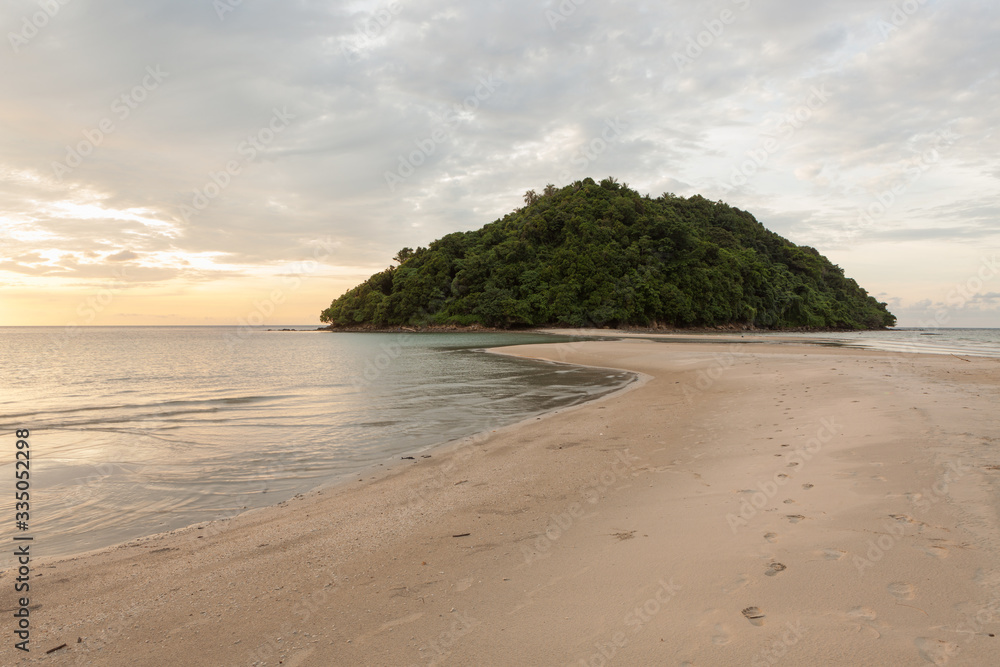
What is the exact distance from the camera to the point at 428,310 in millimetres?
99125

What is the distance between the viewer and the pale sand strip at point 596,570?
2.76 metres

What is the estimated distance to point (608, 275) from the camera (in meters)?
84.9

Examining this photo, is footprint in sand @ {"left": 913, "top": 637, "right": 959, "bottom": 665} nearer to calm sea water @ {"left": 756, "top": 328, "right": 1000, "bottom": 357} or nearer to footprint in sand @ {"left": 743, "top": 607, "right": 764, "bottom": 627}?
footprint in sand @ {"left": 743, "top": 607, "right": 764, "bottom": 627}

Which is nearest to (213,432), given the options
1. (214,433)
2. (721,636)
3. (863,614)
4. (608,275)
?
(214,433)

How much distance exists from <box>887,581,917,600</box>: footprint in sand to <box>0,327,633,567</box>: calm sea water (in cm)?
643

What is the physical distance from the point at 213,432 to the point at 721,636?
1115 cm

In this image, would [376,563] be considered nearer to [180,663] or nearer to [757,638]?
[180,663]

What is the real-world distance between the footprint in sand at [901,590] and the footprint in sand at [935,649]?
0.45 m

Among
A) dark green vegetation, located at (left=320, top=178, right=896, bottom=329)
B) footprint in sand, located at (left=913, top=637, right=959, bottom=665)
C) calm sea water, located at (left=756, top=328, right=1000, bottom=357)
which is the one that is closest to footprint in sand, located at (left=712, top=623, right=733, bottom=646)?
footprint in sand, located at (left=913, top=637, right=959, bottom=665)

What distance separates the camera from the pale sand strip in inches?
109

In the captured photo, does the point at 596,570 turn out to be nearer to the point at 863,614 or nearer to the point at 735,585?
the point at 735,585

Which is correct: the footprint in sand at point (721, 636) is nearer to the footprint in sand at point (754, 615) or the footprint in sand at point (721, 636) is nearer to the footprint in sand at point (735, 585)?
the footprint in sand at point (754, 615)

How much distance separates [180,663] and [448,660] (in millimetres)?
1592

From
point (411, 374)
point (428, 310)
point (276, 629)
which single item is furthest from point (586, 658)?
point (428, 310)
